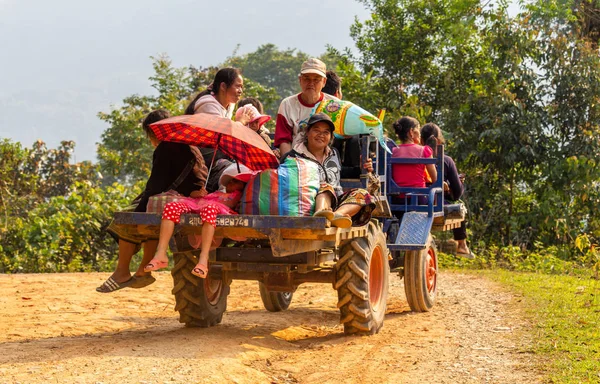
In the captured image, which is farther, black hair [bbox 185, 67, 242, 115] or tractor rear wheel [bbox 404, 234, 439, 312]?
tractor rear wheel [bbox 404, 234, 439, 312]

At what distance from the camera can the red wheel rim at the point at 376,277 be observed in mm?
8594

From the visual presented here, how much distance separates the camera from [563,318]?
9164mm

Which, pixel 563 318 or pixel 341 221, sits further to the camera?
pixel 563 318

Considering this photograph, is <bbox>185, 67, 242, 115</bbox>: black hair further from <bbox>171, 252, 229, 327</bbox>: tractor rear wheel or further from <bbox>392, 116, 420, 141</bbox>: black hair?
<bbox>392, 116, 420, 141</bbox>: black hair

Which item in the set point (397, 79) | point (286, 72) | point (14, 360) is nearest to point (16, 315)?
point (14, 360)

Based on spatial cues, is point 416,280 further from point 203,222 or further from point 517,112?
point 517,112

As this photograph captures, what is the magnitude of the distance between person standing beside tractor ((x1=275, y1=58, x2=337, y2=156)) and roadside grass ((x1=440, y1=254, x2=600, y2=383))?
10.2 ft

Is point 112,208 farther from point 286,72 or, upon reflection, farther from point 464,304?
point 286,72

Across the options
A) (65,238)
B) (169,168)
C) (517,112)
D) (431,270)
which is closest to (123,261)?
(169,168)

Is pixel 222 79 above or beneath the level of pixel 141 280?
above

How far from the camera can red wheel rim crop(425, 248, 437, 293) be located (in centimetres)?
1055

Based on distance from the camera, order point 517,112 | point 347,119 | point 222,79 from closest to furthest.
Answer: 1. point 222,79
2. point 347,119
3. point 517,112

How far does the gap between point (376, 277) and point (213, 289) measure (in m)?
1.67

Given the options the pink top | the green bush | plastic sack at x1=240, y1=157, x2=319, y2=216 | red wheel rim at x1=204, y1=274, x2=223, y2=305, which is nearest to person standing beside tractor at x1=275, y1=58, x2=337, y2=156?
plastic sack at x1=240, y1=157, x2=319, y2=216
